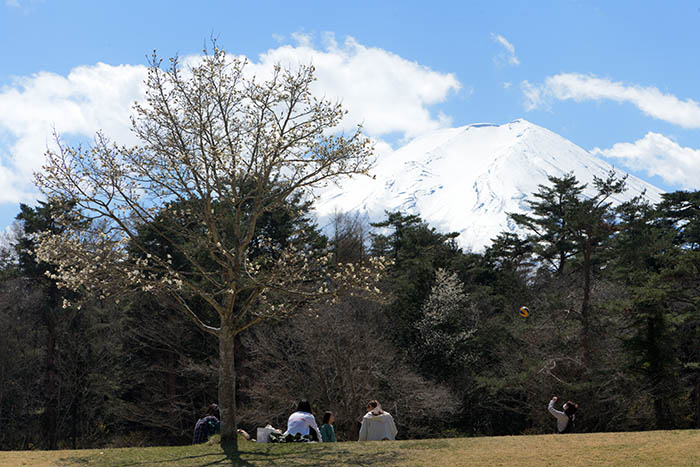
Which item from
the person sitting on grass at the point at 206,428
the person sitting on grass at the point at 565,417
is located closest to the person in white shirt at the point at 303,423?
the person sitting on grass at the point at 206,428

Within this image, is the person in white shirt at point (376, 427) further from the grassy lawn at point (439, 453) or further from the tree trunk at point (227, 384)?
the tree trunk at point (227, 384)

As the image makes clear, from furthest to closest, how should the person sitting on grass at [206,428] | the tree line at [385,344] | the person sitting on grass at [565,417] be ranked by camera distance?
the tree line at [385,344]
the person sitting on grass at [565,417]
the person sitting on grass at [206,428]

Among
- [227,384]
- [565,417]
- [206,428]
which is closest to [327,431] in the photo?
[227,384]

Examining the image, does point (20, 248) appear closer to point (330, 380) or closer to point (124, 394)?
point (124, 394)

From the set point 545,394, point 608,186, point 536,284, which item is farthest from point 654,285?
A: point 536,284

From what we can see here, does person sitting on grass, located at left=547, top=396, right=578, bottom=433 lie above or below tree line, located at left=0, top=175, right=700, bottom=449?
below

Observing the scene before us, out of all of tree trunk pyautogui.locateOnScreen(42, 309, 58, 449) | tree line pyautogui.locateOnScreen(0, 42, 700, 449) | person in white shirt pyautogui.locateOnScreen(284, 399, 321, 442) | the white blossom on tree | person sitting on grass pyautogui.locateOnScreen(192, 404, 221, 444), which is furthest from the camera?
the white blossom on tree

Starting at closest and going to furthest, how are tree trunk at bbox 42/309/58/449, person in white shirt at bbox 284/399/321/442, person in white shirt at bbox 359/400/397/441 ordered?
person in white shirt at bbox 284/399/321/442, person in white shirt at bbox 359/400/397/441, tree trunk at bbox 42/309/58/449

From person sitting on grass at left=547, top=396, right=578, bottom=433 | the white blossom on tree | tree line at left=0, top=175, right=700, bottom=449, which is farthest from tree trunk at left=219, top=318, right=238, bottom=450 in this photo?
the white blossom on tree

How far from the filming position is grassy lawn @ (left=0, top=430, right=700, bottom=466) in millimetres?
11055

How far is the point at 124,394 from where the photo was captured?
38.1 m

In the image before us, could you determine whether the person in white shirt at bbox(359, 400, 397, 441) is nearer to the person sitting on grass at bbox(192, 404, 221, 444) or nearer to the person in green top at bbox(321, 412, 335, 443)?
the person in green top at bbox(321, 412, 335, 443)

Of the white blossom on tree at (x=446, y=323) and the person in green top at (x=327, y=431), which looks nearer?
the person in green top at (x=327, y=431)

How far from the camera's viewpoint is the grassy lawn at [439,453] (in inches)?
435
